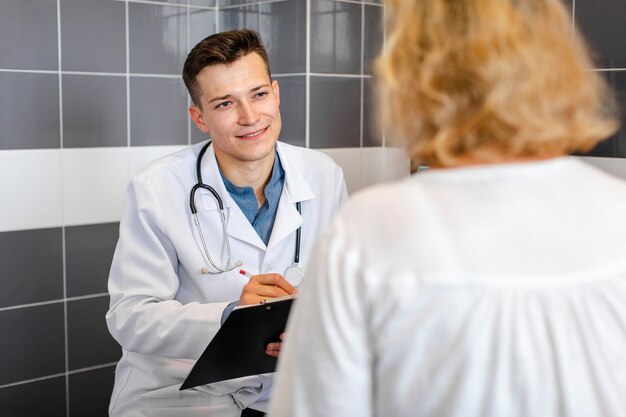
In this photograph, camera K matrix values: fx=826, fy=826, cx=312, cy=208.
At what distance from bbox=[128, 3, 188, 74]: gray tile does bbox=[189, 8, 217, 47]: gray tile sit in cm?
3

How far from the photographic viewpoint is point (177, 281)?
1853mm

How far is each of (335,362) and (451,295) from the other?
0.14 m

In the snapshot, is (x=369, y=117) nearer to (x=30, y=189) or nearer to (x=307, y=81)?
(x=307, y=81)

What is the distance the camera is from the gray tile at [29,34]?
2402 mm

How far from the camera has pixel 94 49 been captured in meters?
2.57

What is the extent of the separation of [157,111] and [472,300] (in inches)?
82.0

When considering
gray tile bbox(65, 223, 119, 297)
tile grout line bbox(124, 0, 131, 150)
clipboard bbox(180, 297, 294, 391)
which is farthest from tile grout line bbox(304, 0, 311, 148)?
clipboard bbox(180, 297, 294, 391)

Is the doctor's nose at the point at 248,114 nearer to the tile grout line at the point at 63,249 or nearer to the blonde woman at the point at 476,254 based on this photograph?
the tile grout line at the point at 63,249

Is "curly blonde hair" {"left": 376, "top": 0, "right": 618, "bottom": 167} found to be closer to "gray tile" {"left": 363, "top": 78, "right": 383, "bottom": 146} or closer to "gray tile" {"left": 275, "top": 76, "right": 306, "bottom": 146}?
"gray tile" {"left": 275, "top": 76, "right": 306, "bottom": 146}

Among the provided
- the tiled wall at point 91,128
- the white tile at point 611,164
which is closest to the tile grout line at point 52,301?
the tiled wall at point 91,128

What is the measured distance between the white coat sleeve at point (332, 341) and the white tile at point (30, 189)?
1.81 m

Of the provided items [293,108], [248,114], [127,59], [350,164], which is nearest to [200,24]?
[127,59]

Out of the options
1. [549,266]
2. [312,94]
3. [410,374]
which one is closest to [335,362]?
[410,374]

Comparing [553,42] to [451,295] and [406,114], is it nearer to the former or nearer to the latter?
[406,114]
